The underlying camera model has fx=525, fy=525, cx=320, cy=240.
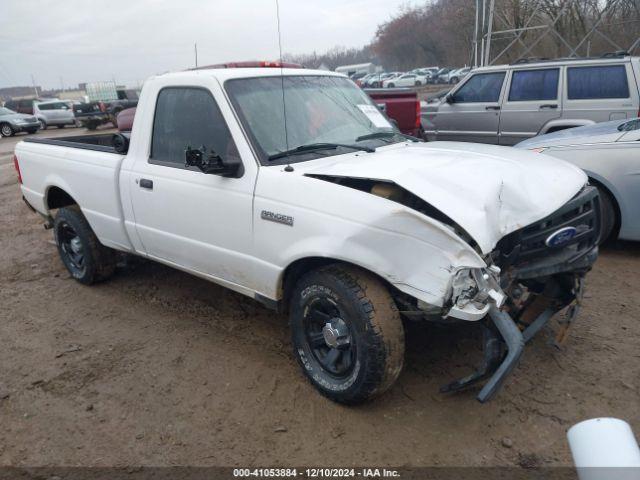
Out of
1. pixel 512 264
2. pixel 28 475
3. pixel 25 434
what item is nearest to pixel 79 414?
pixel 25 434

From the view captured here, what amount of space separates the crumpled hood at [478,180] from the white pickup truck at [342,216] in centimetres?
1

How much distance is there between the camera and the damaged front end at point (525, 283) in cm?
254

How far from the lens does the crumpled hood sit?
2625 mm

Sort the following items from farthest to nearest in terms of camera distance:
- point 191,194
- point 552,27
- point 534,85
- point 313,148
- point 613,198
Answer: point 552,27
point 534,85
point 613,198
point 191,194
point 313,148

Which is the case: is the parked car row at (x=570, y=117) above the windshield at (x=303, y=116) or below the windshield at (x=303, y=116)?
below

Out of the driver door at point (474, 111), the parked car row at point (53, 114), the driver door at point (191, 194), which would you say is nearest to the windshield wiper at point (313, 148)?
the driver door at point (191, 194)

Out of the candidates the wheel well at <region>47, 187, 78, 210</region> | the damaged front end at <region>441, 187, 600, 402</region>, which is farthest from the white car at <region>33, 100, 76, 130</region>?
the damaged front end at <region>441, 187, 600, 402</region>

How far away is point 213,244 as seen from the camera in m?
3.59

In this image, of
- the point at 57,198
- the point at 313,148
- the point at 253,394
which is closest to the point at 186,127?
the point at 313,148

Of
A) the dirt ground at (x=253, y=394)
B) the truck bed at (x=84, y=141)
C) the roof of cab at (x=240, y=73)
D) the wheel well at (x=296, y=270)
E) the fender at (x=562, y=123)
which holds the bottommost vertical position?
the dirt ground at (x=253, y=394)

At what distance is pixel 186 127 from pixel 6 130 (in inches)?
1057

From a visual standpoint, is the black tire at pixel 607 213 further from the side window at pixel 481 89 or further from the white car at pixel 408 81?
the white car at pixel 408 81

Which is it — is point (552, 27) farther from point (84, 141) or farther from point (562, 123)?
point (84, 141)

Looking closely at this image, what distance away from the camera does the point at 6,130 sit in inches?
1021
